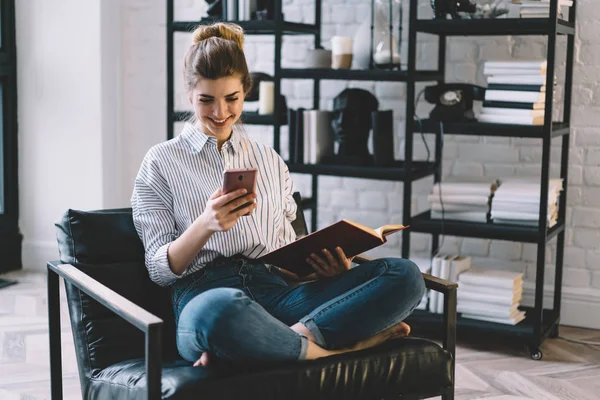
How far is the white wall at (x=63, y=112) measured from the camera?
423cm

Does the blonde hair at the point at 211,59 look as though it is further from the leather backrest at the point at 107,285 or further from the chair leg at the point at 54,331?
the chair leg at the point at 54,331

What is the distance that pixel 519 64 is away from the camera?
319 centimetres

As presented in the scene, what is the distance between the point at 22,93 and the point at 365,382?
2.97 meters

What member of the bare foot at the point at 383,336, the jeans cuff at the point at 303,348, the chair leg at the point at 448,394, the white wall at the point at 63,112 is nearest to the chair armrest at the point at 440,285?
the bare foot at the point at 383,336

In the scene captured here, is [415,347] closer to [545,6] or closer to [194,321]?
[194,321]

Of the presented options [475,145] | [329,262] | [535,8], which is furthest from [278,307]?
[475,145]

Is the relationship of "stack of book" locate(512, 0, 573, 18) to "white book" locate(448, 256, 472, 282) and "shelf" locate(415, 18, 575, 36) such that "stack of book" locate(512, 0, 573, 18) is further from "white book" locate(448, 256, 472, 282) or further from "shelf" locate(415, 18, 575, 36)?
"white book" locate(448, 256, 472, 282)

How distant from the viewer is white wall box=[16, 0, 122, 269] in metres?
4.23

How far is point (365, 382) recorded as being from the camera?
2.02 metres

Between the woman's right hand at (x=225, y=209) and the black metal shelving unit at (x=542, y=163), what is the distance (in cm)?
141

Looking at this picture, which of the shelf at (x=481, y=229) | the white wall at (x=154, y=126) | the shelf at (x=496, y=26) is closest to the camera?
the shelf at (x=496, y=26)

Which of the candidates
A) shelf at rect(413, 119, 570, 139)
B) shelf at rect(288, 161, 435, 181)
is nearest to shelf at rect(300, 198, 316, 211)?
shelf at rect(288, 161, 435, 181)

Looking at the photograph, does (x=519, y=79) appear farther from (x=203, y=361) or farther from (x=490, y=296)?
(x=203, y=361)

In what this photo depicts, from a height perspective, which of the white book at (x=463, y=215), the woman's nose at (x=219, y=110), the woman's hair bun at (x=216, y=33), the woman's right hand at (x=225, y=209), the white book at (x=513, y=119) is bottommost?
the white book at (x=463, y=215)
